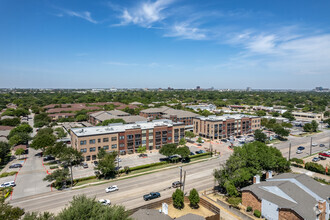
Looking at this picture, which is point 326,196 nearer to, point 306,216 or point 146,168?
point 306,216

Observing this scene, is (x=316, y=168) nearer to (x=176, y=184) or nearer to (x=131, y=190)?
(x=176, y=184)

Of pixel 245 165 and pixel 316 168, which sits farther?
pixel 316 168

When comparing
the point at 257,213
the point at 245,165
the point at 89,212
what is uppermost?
the point at 89,212

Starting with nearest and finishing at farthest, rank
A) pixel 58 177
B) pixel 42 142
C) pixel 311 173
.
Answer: pixel 58 177 → pixel 311 173 → pixel 42 142

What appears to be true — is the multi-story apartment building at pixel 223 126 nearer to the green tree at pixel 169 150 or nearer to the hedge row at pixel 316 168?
the green tree at pixel 169 150

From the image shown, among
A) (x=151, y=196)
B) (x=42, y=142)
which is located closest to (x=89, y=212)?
(x=151, y=196)

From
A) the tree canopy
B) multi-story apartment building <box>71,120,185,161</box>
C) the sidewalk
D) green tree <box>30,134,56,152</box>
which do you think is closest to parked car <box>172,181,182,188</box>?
the tree canopy

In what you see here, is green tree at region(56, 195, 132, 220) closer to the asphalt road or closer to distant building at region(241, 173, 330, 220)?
the asphalt road
